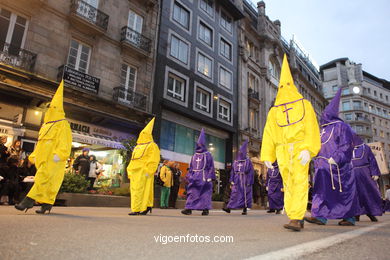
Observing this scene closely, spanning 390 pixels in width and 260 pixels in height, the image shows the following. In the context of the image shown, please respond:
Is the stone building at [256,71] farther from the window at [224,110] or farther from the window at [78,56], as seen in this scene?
the window at [78,56]

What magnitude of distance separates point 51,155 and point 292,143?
4.28m

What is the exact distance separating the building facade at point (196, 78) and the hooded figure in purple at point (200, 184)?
29.1 feet

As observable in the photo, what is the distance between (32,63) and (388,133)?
7542cm

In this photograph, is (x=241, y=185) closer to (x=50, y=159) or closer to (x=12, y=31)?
(x=50, y=159)

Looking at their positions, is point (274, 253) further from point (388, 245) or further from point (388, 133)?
point (388, 133)

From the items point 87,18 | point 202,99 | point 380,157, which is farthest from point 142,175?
point 202,99

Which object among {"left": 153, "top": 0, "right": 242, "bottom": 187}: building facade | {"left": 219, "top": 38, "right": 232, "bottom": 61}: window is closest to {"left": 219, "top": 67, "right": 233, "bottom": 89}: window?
{"left": 153, "top": 0, "right": 242, "bottom": 187}: building facade

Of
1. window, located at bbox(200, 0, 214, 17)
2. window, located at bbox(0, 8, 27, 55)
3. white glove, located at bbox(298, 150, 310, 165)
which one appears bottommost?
white glove, located at bbox(298, 150, 310, 165)

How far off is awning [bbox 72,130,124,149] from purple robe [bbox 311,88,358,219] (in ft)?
35.2

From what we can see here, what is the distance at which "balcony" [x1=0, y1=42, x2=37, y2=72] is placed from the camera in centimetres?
1190

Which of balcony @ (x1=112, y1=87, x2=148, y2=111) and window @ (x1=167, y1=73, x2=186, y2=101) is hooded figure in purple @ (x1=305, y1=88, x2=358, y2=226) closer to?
balcony @ (x1=112, y1=87, x2=148, y2=111)

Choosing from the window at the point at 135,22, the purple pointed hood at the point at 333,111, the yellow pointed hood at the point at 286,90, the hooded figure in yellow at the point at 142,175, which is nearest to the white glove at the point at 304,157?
the yellow pointed hood at the point at 286,90

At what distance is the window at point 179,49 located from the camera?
19766 mm

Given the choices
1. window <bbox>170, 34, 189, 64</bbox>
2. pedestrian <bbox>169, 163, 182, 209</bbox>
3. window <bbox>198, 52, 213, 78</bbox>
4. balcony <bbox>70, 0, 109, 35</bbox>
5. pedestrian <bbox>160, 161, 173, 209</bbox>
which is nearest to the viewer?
pedestrian <bbox>160, 161, 173, 209</bbox>
